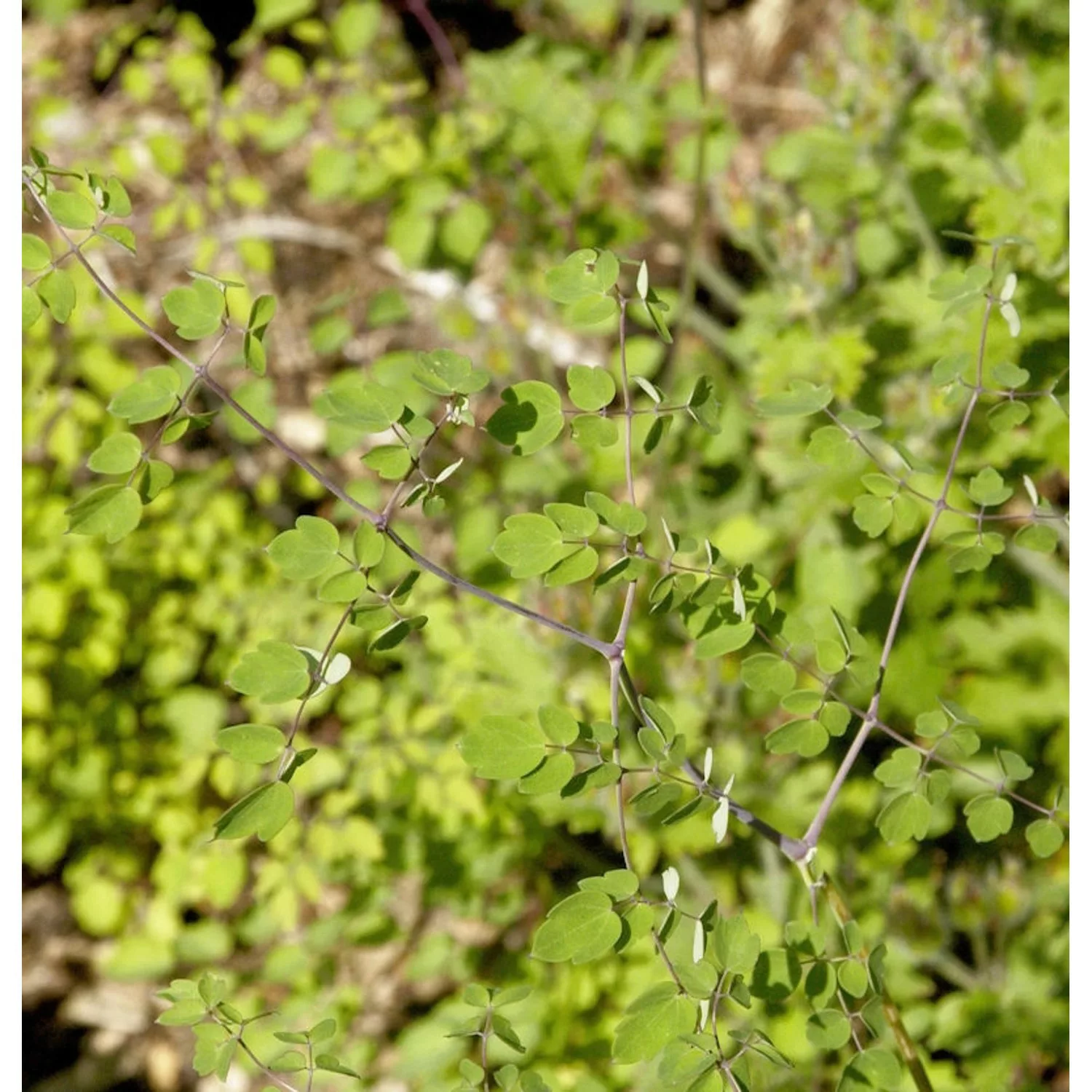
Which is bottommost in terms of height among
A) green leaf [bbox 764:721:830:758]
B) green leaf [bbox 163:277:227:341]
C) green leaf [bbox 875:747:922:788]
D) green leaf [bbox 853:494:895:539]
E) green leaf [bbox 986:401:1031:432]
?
green leaf [bbox 875:747:922:788]

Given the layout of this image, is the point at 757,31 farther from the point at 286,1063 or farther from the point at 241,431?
the point at 286,1063

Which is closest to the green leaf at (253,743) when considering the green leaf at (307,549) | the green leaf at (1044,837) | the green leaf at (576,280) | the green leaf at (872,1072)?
the green leaf at (307,549)

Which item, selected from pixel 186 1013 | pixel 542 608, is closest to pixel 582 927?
pixel 186 1013

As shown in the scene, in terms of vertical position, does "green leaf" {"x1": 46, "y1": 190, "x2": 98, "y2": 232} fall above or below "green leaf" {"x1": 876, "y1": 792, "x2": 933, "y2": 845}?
above

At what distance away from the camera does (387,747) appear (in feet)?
6.16

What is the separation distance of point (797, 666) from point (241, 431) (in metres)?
1.04

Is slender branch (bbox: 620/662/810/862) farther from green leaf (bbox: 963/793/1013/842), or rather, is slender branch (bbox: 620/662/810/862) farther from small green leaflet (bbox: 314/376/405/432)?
small green leaflet (bbox: 314/376/405/432)

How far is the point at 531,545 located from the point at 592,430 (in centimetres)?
14

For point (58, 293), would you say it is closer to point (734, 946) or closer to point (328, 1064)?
point (328, 1064)

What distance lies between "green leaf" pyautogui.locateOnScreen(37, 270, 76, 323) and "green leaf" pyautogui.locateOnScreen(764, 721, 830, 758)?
0.74 meters

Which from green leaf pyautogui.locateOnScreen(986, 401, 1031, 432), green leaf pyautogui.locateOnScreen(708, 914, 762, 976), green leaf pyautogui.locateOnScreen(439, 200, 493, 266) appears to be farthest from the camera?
green leaf pyautogui.locateOnScreen(439, 200, 493, 266)

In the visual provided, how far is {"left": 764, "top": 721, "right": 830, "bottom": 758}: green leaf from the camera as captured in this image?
103 cm

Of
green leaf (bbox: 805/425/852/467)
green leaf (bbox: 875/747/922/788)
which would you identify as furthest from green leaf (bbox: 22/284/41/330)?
green leaf (bbox: 875/747/922/788)

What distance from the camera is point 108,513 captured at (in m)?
0.96
